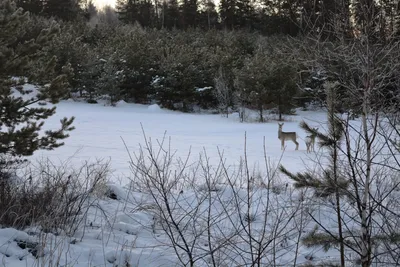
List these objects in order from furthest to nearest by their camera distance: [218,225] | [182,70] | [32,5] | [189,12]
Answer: [189,12], [32,5], [182,70], [218,225]

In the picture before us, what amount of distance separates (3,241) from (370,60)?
3.20 m

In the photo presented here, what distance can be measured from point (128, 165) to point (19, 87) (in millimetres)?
3895

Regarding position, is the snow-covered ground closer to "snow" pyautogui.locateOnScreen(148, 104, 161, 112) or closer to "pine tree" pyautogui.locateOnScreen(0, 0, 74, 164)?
"snow" pyautogui.locateOnScreen(148, 104, 161, 112)

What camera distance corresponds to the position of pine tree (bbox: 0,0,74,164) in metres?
5.18

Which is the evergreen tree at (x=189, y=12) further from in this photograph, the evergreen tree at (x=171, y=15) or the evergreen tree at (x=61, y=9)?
the evergreen tree at (x=61, y=9)

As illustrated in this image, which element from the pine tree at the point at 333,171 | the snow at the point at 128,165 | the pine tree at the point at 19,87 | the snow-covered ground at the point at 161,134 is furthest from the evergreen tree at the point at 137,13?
the pine tree at the point at 333,171

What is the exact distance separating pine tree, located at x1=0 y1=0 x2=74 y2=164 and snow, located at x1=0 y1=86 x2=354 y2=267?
1208 mm

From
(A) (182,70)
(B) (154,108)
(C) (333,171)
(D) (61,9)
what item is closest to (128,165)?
(C) (333,171)

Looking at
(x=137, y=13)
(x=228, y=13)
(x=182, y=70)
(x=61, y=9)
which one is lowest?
(x=182, y=70)

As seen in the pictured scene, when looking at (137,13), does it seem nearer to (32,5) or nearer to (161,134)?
(32,5)

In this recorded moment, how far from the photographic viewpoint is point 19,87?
5672 millimetres

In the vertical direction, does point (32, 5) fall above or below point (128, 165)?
above

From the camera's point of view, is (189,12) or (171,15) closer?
(189,12)

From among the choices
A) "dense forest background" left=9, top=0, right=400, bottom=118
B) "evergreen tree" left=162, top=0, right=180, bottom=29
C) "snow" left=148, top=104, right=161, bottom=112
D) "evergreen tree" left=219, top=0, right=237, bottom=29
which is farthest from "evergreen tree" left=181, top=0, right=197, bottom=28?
"snow" left=148, top=104, right=161, bottom=112
